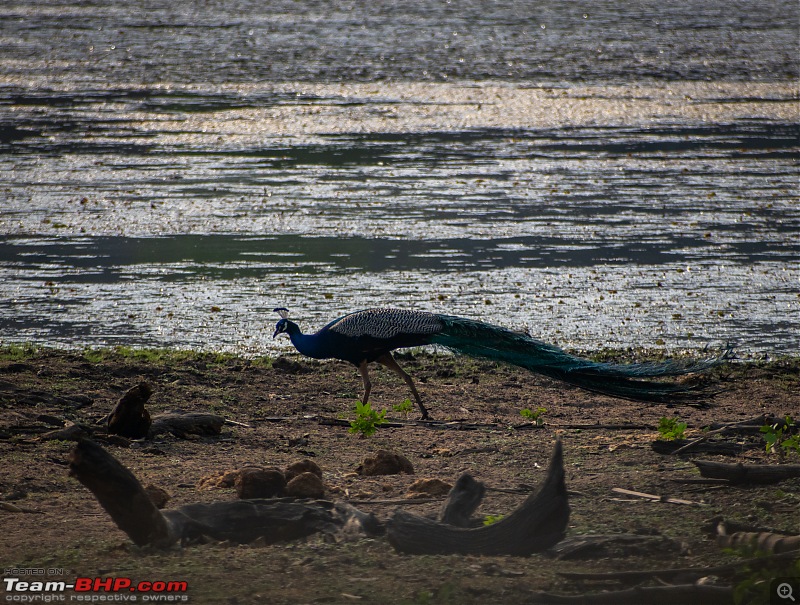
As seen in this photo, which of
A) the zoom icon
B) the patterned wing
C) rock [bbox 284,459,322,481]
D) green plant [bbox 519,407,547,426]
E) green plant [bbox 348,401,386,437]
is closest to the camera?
the zoom icon

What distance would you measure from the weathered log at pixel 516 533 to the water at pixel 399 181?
16.4 feet

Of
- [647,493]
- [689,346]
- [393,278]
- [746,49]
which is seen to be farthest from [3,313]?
[746,49]

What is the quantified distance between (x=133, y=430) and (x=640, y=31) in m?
28.7

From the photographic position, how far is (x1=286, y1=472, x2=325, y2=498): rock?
5957 millimetres

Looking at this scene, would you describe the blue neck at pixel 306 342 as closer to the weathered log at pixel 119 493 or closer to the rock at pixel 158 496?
the rock at pixel 158 496

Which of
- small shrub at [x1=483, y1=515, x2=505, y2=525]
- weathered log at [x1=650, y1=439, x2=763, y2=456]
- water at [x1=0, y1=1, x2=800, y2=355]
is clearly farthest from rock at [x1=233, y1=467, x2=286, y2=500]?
water at [x1=0, y1=1, x2=800, y2=355]

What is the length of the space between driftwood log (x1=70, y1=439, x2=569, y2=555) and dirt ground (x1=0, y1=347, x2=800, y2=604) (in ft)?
0.27

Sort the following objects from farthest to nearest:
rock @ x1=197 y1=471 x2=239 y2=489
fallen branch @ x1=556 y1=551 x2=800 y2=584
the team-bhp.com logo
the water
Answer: the water
rock @ x1=197 y1=471 x2=239 y2=489
fallen branch @ x1=556 y1=551 x2=800 y2=584
the team-bhp.com logo

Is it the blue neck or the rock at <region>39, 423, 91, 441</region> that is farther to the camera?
the blue neck

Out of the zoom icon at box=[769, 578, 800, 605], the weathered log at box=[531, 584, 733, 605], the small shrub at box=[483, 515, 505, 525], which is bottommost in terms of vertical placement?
the weathered log at box=[531, 584, 733, 605]

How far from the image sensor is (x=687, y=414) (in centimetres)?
848

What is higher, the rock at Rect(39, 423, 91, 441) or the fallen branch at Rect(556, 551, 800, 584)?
the rock at Rect(39, 423, 91, 441)

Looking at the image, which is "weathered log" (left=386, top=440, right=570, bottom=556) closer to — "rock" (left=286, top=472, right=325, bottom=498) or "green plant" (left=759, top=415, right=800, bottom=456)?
"rock" (left=286, top=472, right=325, bottom=498)

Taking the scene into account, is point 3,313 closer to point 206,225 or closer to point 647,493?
point 206,225
